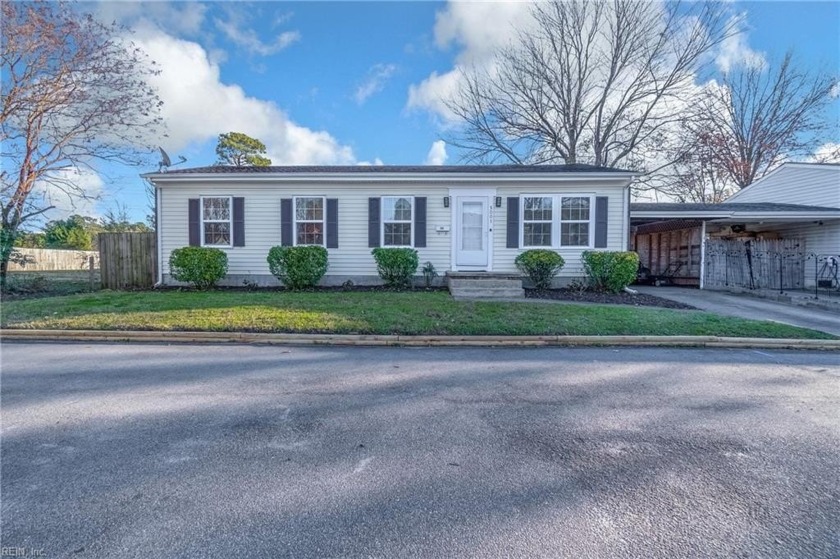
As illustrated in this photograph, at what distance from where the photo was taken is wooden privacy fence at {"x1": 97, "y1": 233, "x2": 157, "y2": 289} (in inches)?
464

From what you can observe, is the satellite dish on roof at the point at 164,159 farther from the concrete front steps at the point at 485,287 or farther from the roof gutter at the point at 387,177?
the concrete front steps at the point at 485,287

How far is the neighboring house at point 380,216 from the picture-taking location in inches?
447

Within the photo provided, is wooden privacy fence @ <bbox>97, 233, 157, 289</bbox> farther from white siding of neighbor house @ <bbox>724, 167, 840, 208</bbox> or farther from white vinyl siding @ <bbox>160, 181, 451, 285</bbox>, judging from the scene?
white siding of neighbor house @ <bbox>724, 167, 840, 208</bbox>

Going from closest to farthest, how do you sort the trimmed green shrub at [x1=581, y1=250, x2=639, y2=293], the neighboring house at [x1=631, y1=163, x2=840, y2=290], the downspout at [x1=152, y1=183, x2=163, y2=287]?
the trimmed green shrub at [x1=581, y1=250, x2=639, y2=293], the downspout at [x1=152, y1=183, x2=163, y2=287], the neighboring house at [x1=631, y1=163, x2=840, y2=290]

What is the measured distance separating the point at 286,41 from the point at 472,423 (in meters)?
12.5

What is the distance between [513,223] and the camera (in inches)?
452

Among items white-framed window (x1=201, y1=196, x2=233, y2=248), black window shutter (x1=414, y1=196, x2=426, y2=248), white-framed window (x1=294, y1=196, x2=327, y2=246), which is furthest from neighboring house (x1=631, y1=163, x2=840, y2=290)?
white-framed window (x1=201, y1=196, x2=233, y2=248)

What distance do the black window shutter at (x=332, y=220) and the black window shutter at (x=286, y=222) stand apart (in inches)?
43.8

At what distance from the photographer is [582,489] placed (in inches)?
88.6

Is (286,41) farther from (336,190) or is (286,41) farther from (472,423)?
(472,423)

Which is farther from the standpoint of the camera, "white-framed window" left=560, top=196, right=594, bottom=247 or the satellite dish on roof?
the satellite dish on roof

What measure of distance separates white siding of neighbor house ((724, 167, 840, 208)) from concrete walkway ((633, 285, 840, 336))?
7.79 m

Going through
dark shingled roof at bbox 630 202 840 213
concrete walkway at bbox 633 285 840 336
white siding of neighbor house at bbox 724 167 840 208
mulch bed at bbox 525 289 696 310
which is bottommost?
concrete walkway at bbox 633 285 840 336

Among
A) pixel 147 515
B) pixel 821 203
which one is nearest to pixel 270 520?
pixel 147 515
